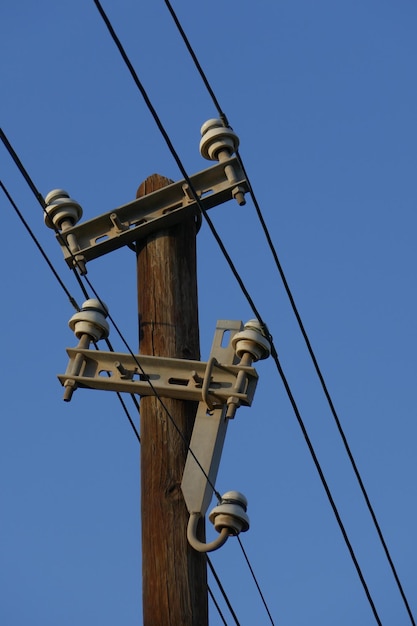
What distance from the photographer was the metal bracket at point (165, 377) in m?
5.81

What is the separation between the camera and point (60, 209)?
637cm

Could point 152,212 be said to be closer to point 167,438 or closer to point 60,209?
point 60,209

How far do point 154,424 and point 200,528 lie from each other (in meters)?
0.56

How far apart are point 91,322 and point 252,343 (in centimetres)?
82

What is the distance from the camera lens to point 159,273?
612 centimetres

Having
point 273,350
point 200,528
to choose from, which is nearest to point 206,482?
point 200,528

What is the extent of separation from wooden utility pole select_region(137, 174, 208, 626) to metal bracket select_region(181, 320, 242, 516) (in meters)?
0.05

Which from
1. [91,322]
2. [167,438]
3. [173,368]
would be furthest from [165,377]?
[91,322]

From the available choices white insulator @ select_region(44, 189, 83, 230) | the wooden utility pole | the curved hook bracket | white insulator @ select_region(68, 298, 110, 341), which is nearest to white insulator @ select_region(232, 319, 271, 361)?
the wooden utility pole

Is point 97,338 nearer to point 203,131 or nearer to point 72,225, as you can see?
point 72,225

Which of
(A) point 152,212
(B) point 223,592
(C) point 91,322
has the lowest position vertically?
(B) point 223,592

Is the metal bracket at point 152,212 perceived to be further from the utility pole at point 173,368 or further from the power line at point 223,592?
the power line at point 223,592

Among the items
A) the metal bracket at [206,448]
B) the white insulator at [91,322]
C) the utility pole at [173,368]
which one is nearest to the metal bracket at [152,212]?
→ the utility pole at [173,368]

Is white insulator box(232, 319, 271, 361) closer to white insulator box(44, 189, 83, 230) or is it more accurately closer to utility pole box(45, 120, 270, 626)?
utility pole box(45, 120, 270, 626)
